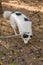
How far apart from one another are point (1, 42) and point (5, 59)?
76 cm

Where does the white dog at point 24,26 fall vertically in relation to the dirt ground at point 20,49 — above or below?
above

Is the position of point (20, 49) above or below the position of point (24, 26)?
below

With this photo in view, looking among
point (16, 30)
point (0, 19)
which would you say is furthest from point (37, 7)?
point (16, 30)

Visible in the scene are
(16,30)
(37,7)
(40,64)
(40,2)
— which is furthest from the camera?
(40,2)

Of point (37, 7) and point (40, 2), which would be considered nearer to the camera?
point (37, 7)

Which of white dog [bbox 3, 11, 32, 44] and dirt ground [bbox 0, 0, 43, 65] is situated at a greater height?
white dog [bbox 3, 11, 32, 44]

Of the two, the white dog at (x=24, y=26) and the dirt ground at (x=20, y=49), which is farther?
the white dog at (x=24, y=26)

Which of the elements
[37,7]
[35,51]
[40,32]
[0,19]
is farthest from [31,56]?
[37,7]

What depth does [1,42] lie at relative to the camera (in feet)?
16.8

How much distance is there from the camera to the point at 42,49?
16.1ft

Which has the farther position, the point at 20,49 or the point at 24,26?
the point at 24,26

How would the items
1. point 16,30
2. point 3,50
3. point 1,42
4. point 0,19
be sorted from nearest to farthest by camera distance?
point 3,50 < point 1,42 < point 16,30 < point 0,19

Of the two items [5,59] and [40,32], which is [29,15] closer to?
[40,32]

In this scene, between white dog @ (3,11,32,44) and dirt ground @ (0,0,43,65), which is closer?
dirt ground @ (0,0,43,65)
